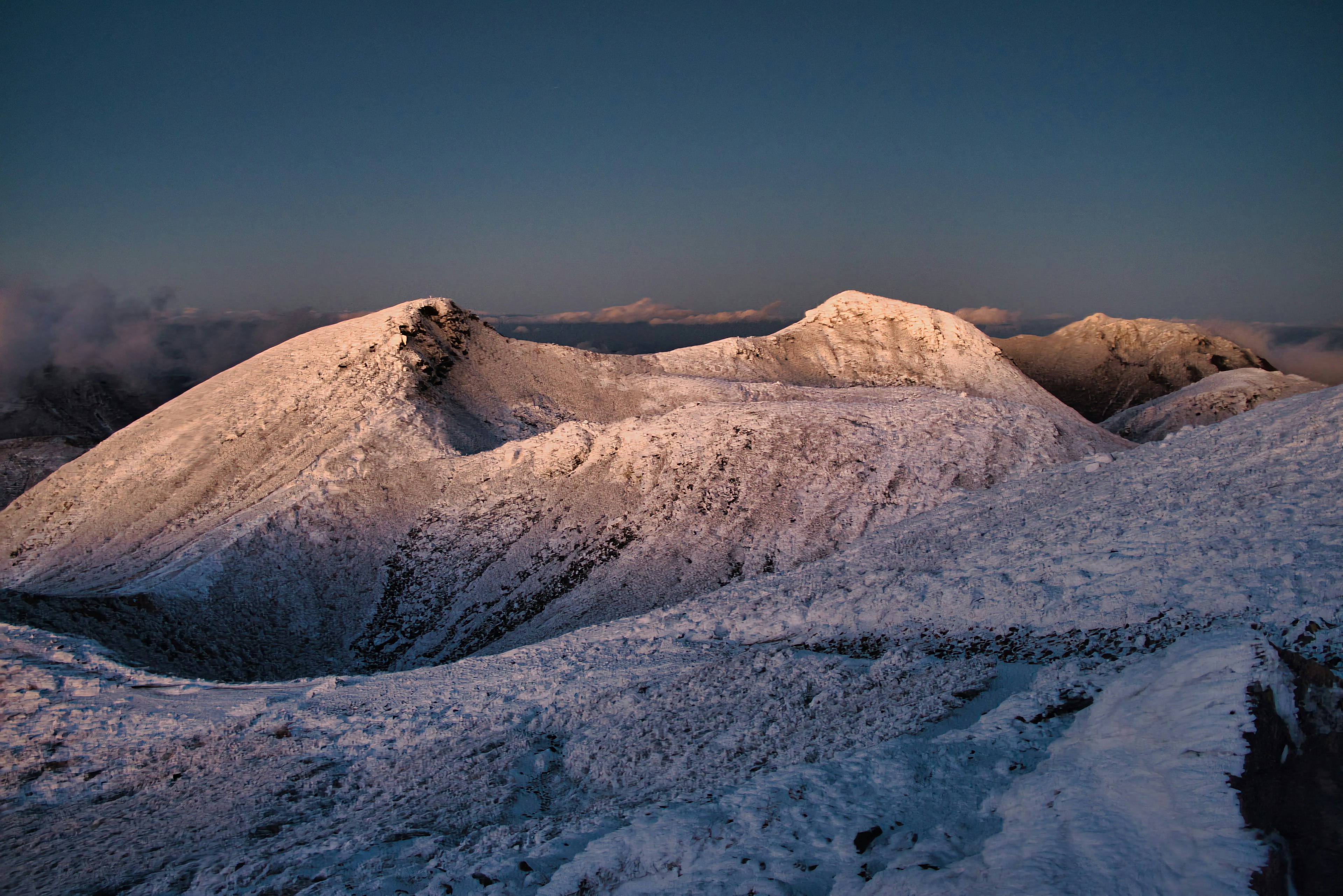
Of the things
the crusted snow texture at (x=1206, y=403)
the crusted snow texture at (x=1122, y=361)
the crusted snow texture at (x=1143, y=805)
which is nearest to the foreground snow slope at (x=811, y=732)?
the crusted snow texture at (x=1143, y=805)

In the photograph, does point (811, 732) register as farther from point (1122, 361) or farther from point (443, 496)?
point (1122, 361)

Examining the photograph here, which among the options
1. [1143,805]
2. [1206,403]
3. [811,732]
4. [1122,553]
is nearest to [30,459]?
[811,732]

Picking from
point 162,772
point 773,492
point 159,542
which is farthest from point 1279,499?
point 159,542

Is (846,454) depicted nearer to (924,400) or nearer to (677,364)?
(924,400)

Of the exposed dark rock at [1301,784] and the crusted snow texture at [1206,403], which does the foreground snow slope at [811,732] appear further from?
the crusted snow texture at [1206,403]

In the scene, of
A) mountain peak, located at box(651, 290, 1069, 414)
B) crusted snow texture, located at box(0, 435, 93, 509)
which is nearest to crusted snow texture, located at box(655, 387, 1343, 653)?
mountain peak, located at box(651, 290, 1069, 414)
